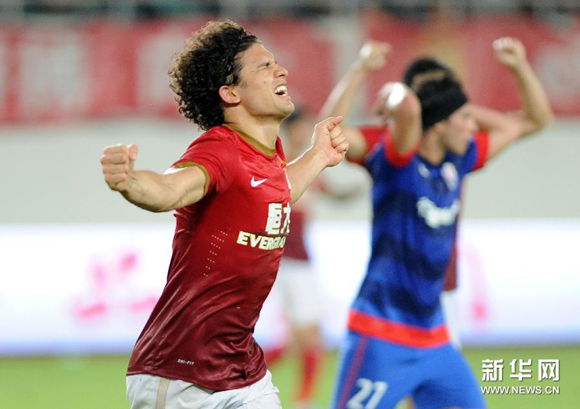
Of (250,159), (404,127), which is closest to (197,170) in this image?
(250,159)

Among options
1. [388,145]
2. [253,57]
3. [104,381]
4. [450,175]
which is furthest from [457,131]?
[104,381]

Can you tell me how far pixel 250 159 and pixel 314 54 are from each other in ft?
28.2

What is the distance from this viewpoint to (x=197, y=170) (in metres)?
3.76

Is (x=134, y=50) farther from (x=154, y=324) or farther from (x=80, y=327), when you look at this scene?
(x=154, y=324)

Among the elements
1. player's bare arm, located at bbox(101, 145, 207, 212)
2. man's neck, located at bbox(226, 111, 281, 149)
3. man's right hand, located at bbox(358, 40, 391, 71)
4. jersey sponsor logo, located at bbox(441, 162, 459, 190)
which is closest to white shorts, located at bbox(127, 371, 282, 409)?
player's bare arm, located at bbox(101, 145, 207, 212)

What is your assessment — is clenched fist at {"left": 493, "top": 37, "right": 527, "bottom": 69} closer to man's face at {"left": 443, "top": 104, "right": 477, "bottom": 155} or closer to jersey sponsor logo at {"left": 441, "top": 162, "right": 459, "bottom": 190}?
man's face at {"left": 443, "top": 104, "right": 477, "bottom": 155}

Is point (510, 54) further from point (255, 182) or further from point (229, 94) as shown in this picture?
point (255, 182)

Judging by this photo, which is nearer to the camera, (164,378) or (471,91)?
(164,378)

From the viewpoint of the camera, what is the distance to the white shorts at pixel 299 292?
8484 millimetres

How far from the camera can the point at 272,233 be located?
160 inches

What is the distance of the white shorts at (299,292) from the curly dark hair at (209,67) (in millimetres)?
4332

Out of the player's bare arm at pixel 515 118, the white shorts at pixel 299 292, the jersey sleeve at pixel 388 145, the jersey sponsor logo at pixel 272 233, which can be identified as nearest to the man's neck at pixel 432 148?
the jersey sleeve at pixel 388 145

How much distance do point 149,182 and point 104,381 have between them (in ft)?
19.1

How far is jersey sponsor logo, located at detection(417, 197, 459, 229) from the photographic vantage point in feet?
16.9
